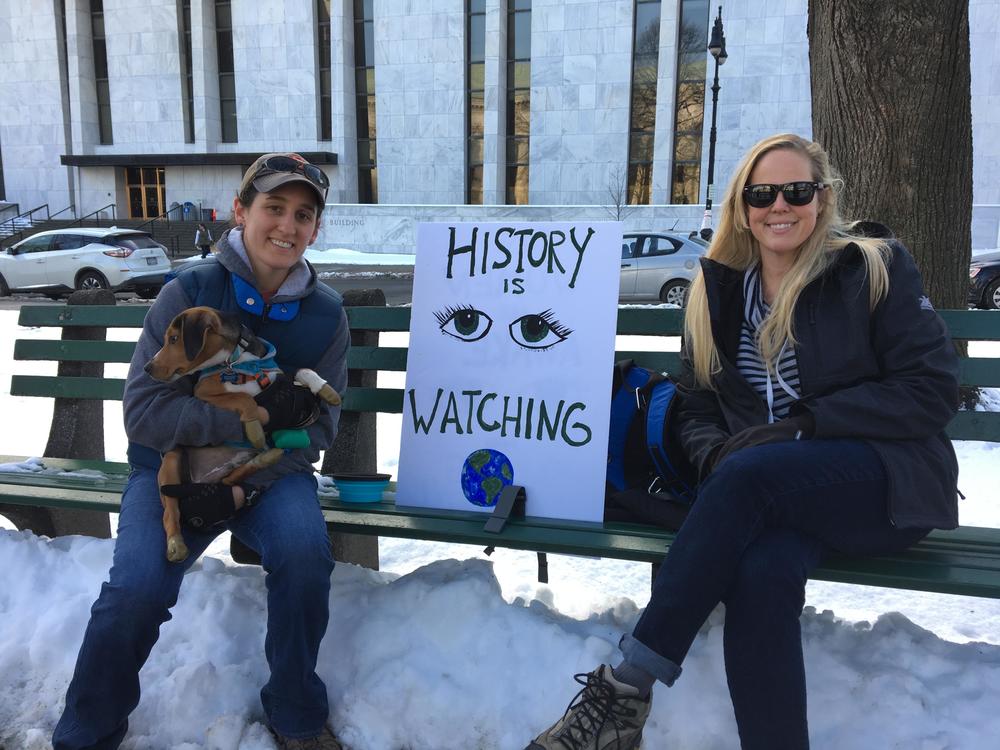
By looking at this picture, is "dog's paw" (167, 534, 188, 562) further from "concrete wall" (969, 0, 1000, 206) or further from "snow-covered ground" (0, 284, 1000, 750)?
"concrete wall" (969, 0, 1000, 206)

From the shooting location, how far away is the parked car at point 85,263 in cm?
1695

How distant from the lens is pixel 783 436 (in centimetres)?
225

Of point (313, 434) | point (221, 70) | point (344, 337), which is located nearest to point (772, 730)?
point (313, 434)

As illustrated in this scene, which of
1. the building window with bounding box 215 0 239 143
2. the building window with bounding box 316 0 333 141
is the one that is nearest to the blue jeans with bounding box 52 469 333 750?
the building window with bounding box 316 0 333 141

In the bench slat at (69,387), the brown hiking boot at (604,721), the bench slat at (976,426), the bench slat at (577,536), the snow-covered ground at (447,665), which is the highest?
the bench slat at (976,426)

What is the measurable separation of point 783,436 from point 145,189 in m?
40.7

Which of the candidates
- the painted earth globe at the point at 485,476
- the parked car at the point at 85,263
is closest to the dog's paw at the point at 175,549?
the painted earth globe at the point at 485,476

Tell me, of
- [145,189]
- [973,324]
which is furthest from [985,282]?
[145,189]

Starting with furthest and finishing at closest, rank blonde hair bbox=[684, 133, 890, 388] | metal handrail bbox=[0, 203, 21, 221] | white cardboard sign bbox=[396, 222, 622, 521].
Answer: metal handrail bbox=[0, 203, 21, 221]
white cardboard sign bbox=[396, 222, 622, 521]
blonde hair bbox=[684, 133, 890, 388]

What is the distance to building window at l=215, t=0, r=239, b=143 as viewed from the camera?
3553cm

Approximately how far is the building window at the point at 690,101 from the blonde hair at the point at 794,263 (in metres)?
29.1

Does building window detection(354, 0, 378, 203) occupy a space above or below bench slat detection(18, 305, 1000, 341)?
above

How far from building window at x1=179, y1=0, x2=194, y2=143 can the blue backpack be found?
3763 cm

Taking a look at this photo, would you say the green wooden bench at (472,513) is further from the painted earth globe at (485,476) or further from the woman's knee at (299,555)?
the woman's knee at (299,555)
